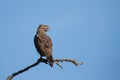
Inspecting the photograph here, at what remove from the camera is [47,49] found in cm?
953

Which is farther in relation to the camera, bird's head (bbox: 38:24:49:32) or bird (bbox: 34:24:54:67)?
bird's head (bbox: 38:24:49:32)

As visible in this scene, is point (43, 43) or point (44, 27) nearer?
point (43, 43)

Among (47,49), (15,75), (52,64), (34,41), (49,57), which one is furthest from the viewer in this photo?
(34,41)

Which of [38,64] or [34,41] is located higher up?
[34,41]

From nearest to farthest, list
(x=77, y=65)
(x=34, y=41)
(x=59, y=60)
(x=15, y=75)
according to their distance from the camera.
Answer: (x=15, y=75) < (x=77, y=65) < (x=59, y=60) < (x=34, y=41)

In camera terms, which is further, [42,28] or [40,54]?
[42,28]

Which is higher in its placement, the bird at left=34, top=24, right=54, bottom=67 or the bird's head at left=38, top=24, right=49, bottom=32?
the bird's head at left=38, top=24, right=49, bottom=32

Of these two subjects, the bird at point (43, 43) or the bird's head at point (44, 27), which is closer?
the bird at point (43, 43)

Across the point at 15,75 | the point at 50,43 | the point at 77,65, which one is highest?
the point at 50,43

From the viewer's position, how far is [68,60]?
7039mm

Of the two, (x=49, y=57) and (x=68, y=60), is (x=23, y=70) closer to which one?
(x=68, y=60)

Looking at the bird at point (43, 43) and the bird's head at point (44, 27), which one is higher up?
the bird's head at point (44, 27)

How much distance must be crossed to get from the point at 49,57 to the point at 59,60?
1.54m

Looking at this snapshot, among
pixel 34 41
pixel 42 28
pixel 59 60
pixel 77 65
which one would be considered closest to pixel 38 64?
pixel 59 60
